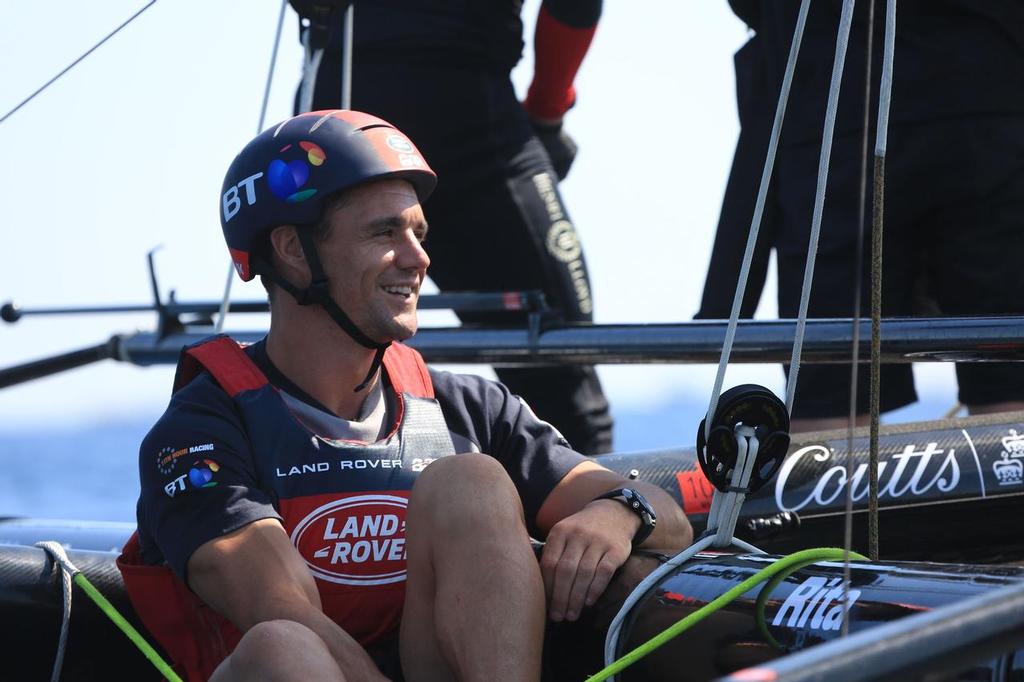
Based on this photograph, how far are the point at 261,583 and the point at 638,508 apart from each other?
0.55 m

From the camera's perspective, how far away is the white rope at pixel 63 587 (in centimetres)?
255

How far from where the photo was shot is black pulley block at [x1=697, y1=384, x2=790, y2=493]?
1969 millimetres

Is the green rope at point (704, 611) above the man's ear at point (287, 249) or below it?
below

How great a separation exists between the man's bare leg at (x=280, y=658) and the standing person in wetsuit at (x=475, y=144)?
2.03 m

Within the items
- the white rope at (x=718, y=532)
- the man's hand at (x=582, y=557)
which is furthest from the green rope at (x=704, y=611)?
the man's hand at (x=582, y=557)

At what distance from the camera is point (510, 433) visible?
250 cm

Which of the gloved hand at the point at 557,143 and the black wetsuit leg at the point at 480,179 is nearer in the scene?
the black wetsuit leg at the point at 480,179

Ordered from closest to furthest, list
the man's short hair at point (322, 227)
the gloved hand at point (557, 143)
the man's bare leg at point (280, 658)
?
the man's bare leg at point (280, 658) → the man's short hair at point (322, 227) → the gloved hand at point (557, 143)

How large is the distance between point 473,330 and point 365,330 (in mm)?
1440

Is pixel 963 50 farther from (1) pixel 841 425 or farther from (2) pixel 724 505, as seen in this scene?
(2) pixel 724 505

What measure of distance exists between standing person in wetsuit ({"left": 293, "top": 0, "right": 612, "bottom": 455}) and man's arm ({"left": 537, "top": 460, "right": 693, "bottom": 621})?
141 cm

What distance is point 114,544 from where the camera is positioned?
10.4 ft

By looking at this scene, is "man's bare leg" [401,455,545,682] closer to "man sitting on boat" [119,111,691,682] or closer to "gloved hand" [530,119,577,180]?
"man sitting on boat" [119,111,691,682]

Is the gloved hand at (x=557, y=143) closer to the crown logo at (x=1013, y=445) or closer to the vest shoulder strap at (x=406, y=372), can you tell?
the crown logo at (x=1013, y=445)
